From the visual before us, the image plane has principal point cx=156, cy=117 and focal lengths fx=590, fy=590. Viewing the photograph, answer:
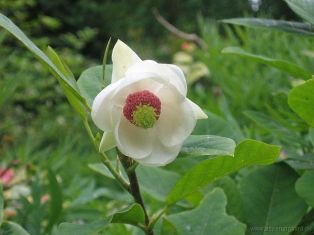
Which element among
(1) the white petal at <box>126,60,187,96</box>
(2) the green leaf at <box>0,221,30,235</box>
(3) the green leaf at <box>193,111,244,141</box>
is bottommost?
(3) the green leaf at <box>193,111,244,141</box>

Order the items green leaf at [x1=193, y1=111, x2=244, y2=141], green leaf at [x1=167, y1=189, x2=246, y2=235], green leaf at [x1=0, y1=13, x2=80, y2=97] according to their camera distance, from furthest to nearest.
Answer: green leaf at [x1=193, y1=111, x2=244, y2=141] → green leaf at [x1=167, y1=189, x2=246, y2=235] → green leaf at [x1=0, y1=13, x2=80, y2=97]

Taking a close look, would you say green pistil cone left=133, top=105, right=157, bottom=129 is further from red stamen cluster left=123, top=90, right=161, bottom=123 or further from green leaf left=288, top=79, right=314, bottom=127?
green leaf left=288, top=79, right=314, bottom=127

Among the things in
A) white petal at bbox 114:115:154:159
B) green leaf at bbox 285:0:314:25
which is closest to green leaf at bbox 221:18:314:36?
green leaf at bbox 285:0:314:25

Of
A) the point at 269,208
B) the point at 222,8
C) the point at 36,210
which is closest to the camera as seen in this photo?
the point at 269,208

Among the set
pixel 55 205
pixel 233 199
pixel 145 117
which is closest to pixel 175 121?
pixel 145 117

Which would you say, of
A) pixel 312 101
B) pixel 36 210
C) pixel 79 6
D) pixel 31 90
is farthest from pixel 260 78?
pixel 79 6

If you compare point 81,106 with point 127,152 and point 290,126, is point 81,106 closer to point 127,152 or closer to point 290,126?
point 127,152
